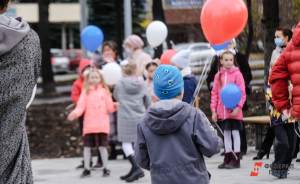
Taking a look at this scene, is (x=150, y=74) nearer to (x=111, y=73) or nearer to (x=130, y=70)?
(x=130, y=70)

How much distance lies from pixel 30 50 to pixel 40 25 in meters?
20.9

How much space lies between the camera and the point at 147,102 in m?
11.7

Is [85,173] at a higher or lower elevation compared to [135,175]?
lower

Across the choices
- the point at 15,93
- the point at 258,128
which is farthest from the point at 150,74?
the point at 15,93

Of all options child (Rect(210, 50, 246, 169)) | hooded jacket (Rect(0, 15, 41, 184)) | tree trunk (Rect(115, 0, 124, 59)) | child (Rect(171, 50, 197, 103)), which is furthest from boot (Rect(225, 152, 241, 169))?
A: tree trunk (Rect(115, 0, 124, 59))

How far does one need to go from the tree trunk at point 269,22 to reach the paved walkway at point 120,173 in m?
3.04

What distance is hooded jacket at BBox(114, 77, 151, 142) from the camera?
452 inches

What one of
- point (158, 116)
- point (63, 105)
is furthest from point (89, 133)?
point (63, 105)

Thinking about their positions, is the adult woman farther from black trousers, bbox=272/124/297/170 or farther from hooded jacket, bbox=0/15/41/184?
hooded jacket, bbox=0/15/41/184

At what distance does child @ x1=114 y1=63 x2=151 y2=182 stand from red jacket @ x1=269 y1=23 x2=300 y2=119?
4400 mm

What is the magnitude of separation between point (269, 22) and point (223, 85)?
16.8 ft

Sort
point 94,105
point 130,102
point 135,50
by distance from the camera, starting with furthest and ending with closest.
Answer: point 135,50
point 130,102
point 94,105

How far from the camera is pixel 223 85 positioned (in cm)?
1158

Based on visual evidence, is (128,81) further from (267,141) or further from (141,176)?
(267,141)
